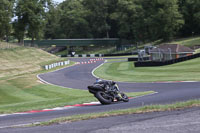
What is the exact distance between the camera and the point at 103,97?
14570 millimetres

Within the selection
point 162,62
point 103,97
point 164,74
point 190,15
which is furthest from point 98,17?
point 103,97

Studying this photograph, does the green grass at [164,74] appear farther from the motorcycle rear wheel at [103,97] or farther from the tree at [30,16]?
the tree at [30,16]

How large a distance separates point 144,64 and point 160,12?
55.9 m

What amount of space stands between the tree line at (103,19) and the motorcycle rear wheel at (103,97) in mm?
69381

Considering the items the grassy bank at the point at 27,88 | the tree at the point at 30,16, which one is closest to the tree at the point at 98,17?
the tree at the point at 30,16

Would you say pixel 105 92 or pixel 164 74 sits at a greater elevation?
pixel 105 92

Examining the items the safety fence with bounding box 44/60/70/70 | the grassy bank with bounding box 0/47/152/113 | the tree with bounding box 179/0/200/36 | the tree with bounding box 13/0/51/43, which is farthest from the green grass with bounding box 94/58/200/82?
the tree with bounding box 179/0/200/36

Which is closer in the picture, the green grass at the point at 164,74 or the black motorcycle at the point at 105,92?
the black motorcycle at the point at 105,92

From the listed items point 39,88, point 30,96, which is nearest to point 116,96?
point 30,96

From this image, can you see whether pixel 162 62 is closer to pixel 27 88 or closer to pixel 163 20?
pixel 27 88

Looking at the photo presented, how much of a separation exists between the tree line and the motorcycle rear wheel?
6938 centimetres

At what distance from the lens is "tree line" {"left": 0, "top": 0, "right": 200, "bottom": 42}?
292ft

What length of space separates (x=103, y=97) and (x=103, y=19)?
115 meters

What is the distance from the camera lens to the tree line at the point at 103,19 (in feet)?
292
